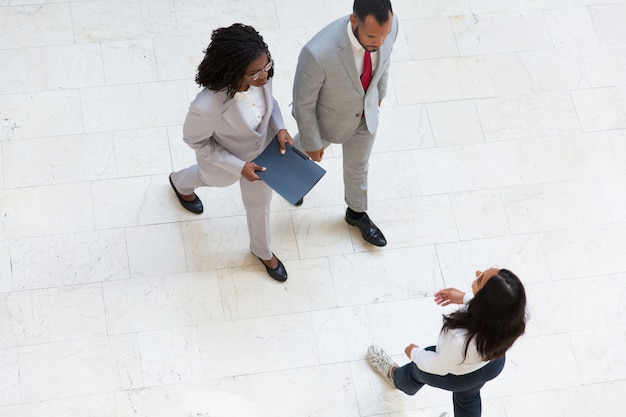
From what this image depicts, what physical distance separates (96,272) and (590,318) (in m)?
2.68

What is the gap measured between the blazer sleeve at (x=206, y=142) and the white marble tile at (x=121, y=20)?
157 centimetres

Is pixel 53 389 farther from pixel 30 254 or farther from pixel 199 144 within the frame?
pixel 199 144

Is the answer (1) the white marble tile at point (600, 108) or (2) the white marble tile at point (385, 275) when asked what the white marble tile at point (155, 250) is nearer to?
(2) the white marble tile at point (385, 275)

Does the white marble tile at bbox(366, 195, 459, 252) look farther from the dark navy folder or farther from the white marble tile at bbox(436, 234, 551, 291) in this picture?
the dark navy folder

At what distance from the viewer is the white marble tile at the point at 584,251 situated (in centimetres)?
439

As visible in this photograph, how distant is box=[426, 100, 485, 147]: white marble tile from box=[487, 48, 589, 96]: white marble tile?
0.89ft

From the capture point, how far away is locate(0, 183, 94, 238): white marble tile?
4.20 meters

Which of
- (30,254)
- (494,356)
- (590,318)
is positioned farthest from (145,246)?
(590,318)

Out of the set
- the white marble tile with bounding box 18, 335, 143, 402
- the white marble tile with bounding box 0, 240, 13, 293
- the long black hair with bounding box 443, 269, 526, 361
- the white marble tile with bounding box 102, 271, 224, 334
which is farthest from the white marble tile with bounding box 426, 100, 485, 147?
the white marble tile with bounding box 0, 240, 13, 293

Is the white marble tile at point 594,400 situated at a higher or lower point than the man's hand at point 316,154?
lower

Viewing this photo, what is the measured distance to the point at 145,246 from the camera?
4234 millimetres

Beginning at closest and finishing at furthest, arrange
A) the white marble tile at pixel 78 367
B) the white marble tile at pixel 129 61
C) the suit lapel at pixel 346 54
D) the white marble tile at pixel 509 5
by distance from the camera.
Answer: the suit lapel at pixel 346 54 → the white marble tile at pixel 78 367 → the white marble tile at pixel 129 61 → the white marble tile at pixel 509 5

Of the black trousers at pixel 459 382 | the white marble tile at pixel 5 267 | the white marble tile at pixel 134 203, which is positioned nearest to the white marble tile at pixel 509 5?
the white marble tile at pixel 134 203

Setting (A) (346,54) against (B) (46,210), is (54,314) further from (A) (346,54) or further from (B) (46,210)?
(A) (346,54)
